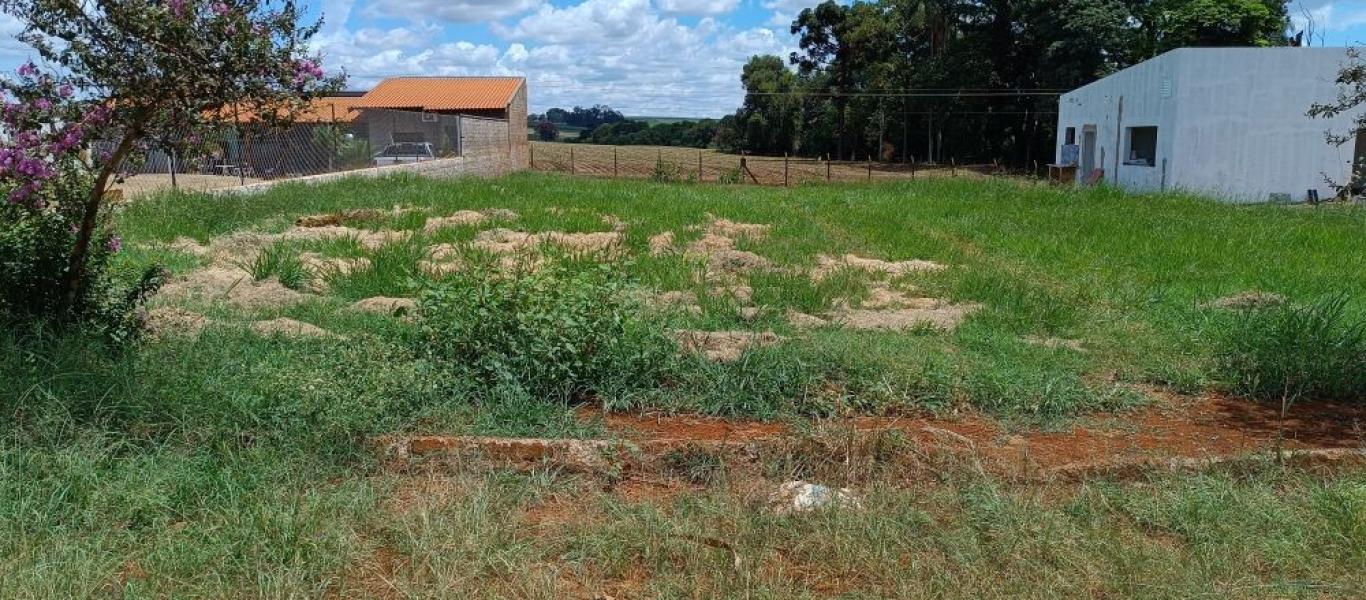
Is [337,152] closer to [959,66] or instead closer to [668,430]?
[668,430]

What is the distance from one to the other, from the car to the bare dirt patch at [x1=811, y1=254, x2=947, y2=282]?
1547cm

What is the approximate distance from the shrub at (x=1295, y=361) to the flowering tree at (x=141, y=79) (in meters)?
5.70

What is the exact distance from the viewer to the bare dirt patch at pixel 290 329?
670 cm

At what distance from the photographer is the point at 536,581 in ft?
11.8

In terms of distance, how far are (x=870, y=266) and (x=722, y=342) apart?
511cm

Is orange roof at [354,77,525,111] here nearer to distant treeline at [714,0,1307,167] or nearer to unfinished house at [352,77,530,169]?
unfinished house at [352,77,530,169]

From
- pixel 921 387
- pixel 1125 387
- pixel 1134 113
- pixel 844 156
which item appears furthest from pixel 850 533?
pixel 844 156

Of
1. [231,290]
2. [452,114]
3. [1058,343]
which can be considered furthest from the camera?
[452,114]

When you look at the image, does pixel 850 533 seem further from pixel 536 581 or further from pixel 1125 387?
pixel 1125 387

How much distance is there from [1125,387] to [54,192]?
627cm

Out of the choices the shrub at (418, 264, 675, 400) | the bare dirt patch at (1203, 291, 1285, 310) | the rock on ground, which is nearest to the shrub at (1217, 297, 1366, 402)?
the bare dirt patch at (1203, 291, 1285, 310)

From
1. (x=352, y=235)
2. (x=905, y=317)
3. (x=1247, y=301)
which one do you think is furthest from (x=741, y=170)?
(x=905, y=317)

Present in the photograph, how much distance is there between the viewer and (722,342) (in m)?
6.97

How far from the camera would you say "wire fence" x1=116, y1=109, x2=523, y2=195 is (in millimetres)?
17703
